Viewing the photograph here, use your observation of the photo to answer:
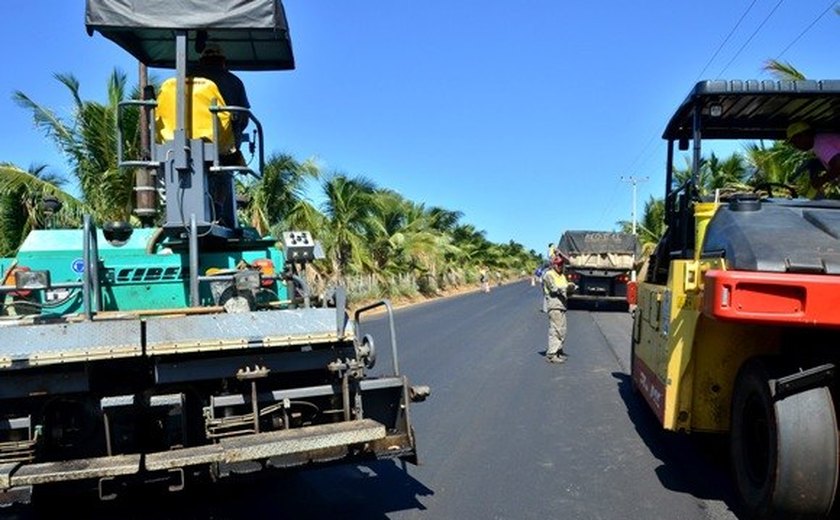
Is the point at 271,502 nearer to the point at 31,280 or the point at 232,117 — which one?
the point at 31,280

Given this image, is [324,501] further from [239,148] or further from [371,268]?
[371,268]

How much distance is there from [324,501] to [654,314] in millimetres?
3018

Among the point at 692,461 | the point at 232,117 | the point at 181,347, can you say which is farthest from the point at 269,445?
the point at 692,461

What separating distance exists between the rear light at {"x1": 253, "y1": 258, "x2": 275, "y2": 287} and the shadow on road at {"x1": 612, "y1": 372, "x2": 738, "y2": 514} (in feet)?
10.1

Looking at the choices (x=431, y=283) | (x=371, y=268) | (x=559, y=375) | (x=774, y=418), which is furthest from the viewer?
(x=431, y=283)

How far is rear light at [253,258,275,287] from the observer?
4.60 m

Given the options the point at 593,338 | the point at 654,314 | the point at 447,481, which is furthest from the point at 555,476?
the point at 593,338

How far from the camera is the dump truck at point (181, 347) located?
11.1 ft

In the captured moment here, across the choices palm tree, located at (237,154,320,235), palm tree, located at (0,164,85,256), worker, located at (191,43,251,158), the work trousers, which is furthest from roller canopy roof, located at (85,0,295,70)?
palm tree, located at (237,154,320,235)

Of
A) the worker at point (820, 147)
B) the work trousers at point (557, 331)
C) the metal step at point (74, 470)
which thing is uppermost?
the worker at point (820, 147)

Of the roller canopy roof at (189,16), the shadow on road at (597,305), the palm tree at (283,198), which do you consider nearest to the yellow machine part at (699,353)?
the roller canopy roof at (189,16)

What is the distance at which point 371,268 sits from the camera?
2778cm

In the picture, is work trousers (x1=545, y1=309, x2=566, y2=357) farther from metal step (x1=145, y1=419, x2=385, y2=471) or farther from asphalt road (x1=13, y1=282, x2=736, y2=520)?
metal step (x1=145, y1=419, x2=385, y2=471)

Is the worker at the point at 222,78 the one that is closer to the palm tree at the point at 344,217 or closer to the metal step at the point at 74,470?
the metal step at the point at 74,470
